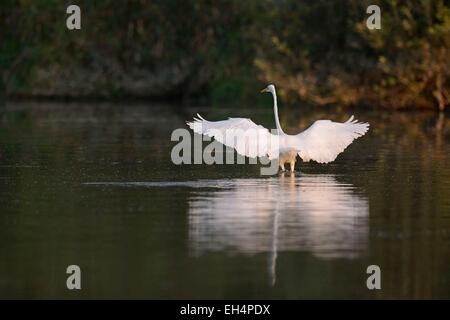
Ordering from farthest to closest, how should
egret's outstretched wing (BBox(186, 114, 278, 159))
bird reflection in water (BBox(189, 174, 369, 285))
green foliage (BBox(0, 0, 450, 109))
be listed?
green foliage (BBox(0, 0, 450, 109)) < egret's outstretched wing (BBox(186, 114, 278, 159)) < bird reflection in water (BBox(189, 174, 369, 285))

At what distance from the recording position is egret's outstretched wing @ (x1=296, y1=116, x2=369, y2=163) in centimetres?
1830

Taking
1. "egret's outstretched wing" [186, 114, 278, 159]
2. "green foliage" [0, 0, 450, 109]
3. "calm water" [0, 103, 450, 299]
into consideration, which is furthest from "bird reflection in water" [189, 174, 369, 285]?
"green foliage" [0, 0, 450, 109]

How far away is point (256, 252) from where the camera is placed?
1138 cm

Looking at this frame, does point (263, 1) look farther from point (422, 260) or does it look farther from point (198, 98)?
point (422, 260)

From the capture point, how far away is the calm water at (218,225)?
395 inches

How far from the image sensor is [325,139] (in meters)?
18.5

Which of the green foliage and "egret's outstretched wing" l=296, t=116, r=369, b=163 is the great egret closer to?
"egret's outstretched wing" l=296, t=116, r=369, b=163

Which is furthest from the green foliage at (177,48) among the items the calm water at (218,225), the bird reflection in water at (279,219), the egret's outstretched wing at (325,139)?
the bird reflection in water at (279,219)

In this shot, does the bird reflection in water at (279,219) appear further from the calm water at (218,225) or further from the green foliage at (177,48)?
the green foliage at (177,48)

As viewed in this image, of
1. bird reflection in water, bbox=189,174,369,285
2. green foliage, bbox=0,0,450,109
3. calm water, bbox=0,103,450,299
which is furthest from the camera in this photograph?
green foliage, bbox=0,0,450,109

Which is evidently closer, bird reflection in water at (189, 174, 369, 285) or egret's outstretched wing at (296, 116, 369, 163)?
bird reflection in water at (189, 174, 369, 285)

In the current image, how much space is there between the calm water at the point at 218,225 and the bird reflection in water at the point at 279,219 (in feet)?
0.05

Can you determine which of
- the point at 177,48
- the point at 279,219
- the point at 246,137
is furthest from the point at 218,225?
the point at 177,48
